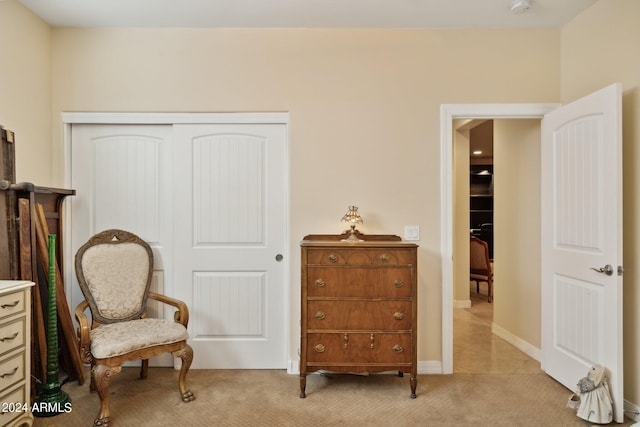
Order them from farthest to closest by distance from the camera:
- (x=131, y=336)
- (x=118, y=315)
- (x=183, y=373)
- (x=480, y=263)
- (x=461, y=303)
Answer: (x=480, y=263)
(x=461, y=303)
(x=118, y=315)
(x=183, y=373)
(x=131, y=336)

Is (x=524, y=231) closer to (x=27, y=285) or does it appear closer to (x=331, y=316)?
(x=331, y=316)

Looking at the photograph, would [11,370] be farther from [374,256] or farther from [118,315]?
[374,256]

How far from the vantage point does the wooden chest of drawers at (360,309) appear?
2615 mm

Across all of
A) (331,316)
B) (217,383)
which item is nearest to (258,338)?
(217,383)

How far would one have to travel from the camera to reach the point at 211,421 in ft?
7.70

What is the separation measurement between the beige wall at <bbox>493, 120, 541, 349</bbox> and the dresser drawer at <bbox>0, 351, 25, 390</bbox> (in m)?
3.81

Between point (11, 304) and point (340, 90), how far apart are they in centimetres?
256

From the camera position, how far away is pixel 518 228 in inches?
147

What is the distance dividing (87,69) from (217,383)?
2.68 meters

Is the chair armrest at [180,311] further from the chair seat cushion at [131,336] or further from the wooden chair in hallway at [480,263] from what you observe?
the wooden chair in hallway at [480,263]

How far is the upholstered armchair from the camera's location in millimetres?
2322

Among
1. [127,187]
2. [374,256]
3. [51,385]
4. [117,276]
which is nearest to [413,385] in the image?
[374,256]

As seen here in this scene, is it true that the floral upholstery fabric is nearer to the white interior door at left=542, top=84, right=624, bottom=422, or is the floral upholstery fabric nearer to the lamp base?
the lamp base

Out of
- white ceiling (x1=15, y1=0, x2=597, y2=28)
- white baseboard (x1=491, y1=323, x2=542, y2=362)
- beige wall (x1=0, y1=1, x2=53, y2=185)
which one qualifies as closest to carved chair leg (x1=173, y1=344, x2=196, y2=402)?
beige wall (x1=0, y1=1, x2=53, y2=185)
